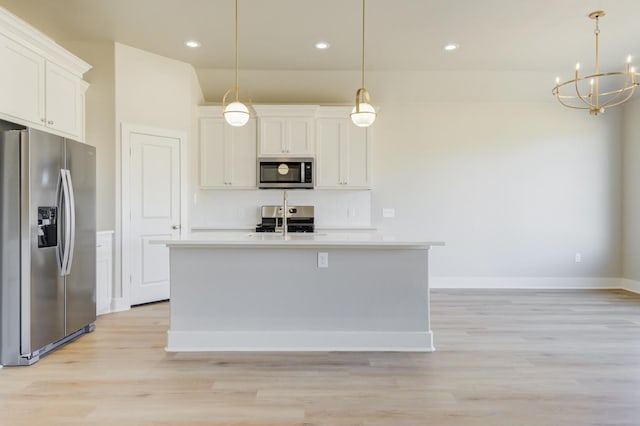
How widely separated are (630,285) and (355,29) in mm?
4974

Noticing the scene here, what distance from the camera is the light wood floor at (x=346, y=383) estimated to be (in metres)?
2.01

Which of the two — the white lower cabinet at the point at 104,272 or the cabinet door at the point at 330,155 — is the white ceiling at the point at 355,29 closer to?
the cabinet door at the point at 330,155

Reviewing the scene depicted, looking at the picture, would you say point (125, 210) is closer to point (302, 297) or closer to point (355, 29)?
point (302, 297)

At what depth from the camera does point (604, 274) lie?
5387 millimetres

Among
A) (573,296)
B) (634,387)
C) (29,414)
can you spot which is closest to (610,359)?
(634,387)

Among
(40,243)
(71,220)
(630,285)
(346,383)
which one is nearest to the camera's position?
(346,383)

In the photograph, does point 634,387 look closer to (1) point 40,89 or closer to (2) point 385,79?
(2) point 385,79

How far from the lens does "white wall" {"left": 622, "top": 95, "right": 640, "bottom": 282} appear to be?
5137mm

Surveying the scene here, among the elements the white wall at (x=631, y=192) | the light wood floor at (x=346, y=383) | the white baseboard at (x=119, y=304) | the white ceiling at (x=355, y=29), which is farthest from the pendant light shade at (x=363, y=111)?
the white wall at (x=631, y=192)

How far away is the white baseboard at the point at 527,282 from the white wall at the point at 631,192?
30cm

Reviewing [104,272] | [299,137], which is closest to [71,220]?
[104,272]

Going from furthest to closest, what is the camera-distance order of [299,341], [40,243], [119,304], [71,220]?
[119,304]
[71,220]
[299,341]
[40,243]

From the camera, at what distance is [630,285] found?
17.1 ft

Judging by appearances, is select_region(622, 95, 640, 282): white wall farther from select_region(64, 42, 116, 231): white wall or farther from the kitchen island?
select_region(64, 42, 116, 231): white wall
